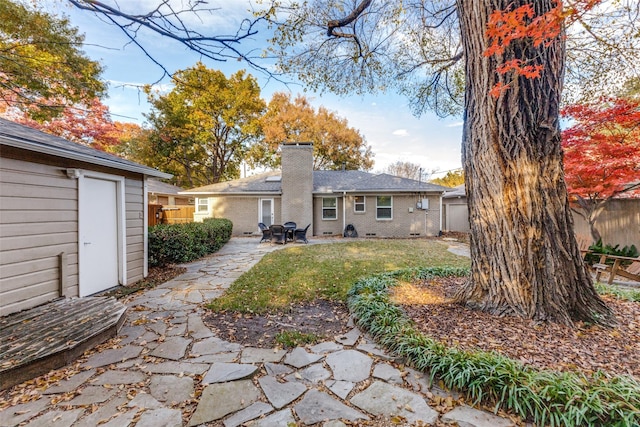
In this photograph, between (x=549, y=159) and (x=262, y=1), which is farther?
(x=262, y=1)

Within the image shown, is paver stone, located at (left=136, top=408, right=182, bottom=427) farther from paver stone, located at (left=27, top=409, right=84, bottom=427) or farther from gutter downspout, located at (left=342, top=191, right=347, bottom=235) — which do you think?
gutter downspout, located at (left=342, top=191, right=347, bottom=235)

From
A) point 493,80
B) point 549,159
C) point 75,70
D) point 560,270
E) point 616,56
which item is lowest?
point 560,270

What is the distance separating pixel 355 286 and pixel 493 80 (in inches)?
144

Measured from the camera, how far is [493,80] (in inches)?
134

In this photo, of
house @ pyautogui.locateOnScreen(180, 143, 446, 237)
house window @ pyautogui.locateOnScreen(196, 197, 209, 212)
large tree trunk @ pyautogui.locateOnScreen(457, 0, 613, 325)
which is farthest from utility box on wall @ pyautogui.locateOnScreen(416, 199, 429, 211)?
house window @ pyautogui.locateOnScreen(196, 197, 209, 212)

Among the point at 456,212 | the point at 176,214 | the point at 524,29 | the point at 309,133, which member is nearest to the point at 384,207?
the point at 456,212

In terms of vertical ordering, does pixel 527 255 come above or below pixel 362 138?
below

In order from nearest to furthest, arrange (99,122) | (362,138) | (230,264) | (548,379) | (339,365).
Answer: (548,379)
(339,365)
(230,264)
(99,122)
(362,138)

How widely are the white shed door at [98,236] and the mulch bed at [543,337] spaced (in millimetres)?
5157

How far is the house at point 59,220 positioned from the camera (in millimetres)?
3488

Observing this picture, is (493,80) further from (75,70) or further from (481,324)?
(75,70)

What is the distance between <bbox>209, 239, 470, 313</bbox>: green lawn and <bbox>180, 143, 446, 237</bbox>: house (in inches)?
197

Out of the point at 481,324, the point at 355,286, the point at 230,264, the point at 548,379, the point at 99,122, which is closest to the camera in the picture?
the point at 548,379

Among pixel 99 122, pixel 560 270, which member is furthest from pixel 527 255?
pixel 99 122
